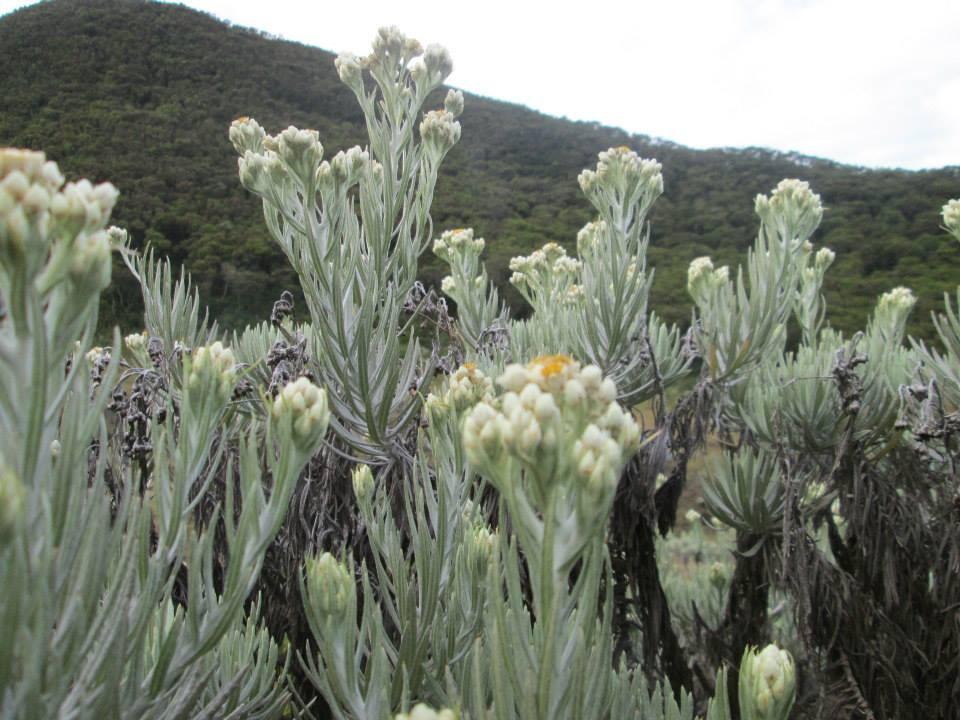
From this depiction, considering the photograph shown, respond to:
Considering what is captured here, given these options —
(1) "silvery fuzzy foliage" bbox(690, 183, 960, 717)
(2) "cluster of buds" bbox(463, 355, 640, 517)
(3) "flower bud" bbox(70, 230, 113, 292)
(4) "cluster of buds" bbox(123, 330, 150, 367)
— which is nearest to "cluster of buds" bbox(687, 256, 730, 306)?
(1) "silvery fuzzy foliage" bbox(690, 183, 960, 717)

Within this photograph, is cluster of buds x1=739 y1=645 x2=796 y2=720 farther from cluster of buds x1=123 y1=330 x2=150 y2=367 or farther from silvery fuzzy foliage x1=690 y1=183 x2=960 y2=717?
cluster of buds x1=123 y1=330 x2=150 y2=367

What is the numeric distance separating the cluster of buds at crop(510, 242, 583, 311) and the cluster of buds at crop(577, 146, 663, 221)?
471 mm

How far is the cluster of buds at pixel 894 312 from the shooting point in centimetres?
303

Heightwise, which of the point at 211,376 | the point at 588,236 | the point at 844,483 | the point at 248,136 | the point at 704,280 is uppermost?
the point at 248,136

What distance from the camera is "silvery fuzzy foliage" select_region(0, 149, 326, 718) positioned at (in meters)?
0.64

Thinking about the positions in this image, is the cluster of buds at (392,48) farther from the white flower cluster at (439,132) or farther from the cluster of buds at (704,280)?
the cluster of buds at (704,280)

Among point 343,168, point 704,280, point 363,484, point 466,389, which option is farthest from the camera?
point 704,280

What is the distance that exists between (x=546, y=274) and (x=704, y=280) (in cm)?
72

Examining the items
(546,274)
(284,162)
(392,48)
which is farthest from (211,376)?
(546,274)

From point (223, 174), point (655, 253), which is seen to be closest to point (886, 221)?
point (655, 253)

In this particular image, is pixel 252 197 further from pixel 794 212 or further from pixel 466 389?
pixel 466 389

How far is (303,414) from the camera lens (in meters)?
0.94

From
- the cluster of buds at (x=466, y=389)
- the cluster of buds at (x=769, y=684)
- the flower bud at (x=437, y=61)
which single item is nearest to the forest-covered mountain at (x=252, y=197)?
the flower bud at (x=437, y=61)

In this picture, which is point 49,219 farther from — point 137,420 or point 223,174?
point 223,174
